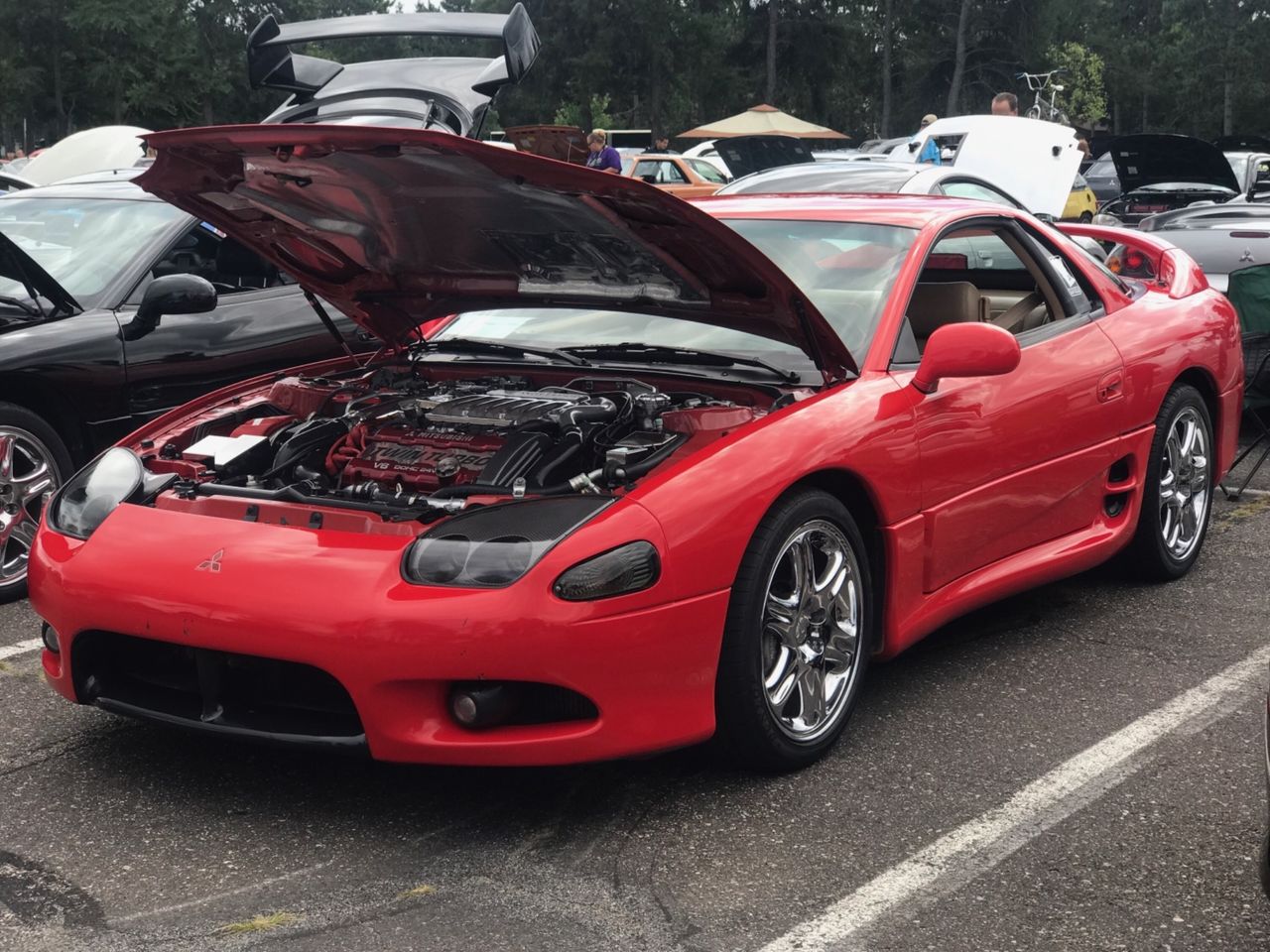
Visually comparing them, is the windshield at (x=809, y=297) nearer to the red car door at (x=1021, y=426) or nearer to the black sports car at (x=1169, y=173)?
the red car door at (x=1021, y=426)

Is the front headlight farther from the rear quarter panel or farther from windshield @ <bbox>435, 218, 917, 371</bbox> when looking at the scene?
the rear quarter panel

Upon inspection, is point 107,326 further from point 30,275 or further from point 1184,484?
point 1184,484

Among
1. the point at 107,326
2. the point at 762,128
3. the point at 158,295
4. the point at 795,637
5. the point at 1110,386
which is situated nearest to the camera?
the point at 795,637

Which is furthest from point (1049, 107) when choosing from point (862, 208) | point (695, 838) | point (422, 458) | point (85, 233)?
point (695, 838)

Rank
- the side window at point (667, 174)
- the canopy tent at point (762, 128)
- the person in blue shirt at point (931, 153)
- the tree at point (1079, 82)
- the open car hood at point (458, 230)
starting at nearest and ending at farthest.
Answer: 1. the open car hood at point (458, 230)
2. the person in blue shirt at point (931, 153)
3. the side window at point (667, 174)
4. the canopy tent at point (762, 128)
5. the tree at point (1079, 82)

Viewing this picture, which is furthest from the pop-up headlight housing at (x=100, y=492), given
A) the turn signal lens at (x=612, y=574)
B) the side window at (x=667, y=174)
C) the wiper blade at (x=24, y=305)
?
the side window at (x=667, y=174)

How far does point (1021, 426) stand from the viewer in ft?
14.4

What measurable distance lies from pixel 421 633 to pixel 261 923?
633 millimetres

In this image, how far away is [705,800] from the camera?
138 inches

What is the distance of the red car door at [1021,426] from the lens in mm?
4109

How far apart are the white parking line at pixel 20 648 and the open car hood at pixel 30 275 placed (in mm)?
1443

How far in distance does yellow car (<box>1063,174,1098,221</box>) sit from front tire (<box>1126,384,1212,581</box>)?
15.0 meters

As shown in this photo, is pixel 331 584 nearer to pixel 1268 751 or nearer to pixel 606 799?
pixel 606 799

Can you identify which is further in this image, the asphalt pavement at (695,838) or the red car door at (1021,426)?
the red car door at (1021,426)
